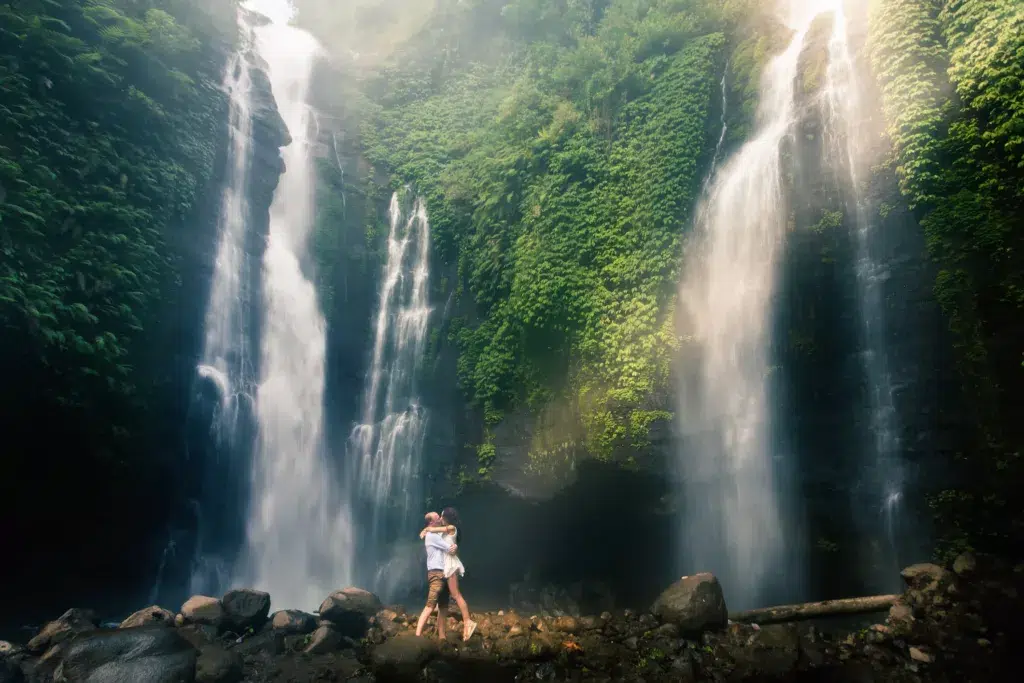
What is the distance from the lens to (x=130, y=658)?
20.7ft

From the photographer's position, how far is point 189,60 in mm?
14859

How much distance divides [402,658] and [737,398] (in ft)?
22.4

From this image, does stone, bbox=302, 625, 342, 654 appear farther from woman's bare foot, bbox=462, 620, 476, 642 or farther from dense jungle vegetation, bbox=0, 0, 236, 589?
dense jungle vegetation, bbox=0, 0, 236, 589

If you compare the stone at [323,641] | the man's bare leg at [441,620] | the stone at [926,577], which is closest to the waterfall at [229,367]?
the stone at [323,641]

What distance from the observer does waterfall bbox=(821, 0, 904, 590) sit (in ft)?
27.6

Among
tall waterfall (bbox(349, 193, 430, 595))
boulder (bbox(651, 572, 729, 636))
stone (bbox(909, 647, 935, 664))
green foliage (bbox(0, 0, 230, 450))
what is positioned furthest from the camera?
tall waterfall (bbox(349, 193, 430, 595))

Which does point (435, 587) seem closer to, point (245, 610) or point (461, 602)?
point (461, 602)

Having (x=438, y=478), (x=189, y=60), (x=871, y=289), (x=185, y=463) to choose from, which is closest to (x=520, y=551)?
(x=438, y=478)

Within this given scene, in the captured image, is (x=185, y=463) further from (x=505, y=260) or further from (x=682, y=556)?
(x=682, y=556)

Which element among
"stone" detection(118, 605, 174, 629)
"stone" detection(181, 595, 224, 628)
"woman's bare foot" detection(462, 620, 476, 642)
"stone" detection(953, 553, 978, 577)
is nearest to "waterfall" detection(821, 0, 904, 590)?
→ "stone" detection(953, 553, 978, 577)

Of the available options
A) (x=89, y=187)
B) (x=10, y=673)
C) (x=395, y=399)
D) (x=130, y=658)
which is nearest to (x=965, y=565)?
(x=130, y=658)

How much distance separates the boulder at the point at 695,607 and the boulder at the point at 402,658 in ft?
10.9

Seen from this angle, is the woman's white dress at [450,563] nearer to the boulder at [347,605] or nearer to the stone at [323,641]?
the stone at [323,641]

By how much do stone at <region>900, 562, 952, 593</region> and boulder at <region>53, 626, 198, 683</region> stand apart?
8.98 m
